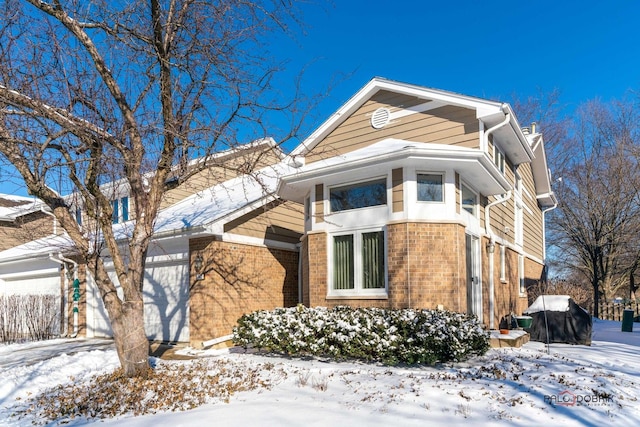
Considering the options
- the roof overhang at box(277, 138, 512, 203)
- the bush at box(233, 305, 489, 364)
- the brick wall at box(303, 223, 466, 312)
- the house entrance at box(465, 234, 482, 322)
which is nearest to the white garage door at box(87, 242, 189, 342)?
the bush at box(233, 305, 489, 364)

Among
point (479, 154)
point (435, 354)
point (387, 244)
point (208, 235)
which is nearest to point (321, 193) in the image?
point (387, 244)

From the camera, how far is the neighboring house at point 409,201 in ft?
27.9

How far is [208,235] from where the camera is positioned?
10.3m

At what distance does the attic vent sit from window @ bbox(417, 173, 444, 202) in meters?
2.94

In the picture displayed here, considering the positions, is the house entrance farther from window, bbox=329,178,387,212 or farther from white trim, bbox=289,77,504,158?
white trim, bbox=289,77,504,158

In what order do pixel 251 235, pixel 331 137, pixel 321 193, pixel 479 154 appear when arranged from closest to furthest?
pixel 479 154, pixel 321 193, pixel 251 235, pixel 331 137

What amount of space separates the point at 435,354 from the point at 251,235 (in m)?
5.84

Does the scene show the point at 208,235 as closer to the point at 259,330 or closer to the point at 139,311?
the point at 259,330

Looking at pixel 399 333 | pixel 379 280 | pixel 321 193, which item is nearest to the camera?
pixel 399 333

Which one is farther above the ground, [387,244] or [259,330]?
[387,244]

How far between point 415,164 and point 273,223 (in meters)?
4.88

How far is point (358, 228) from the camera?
9281 mm

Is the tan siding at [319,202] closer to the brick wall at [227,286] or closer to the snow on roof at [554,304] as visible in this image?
the brick wall at [227,286]

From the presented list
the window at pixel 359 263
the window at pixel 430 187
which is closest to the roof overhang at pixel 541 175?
the window at pixel 430 187
